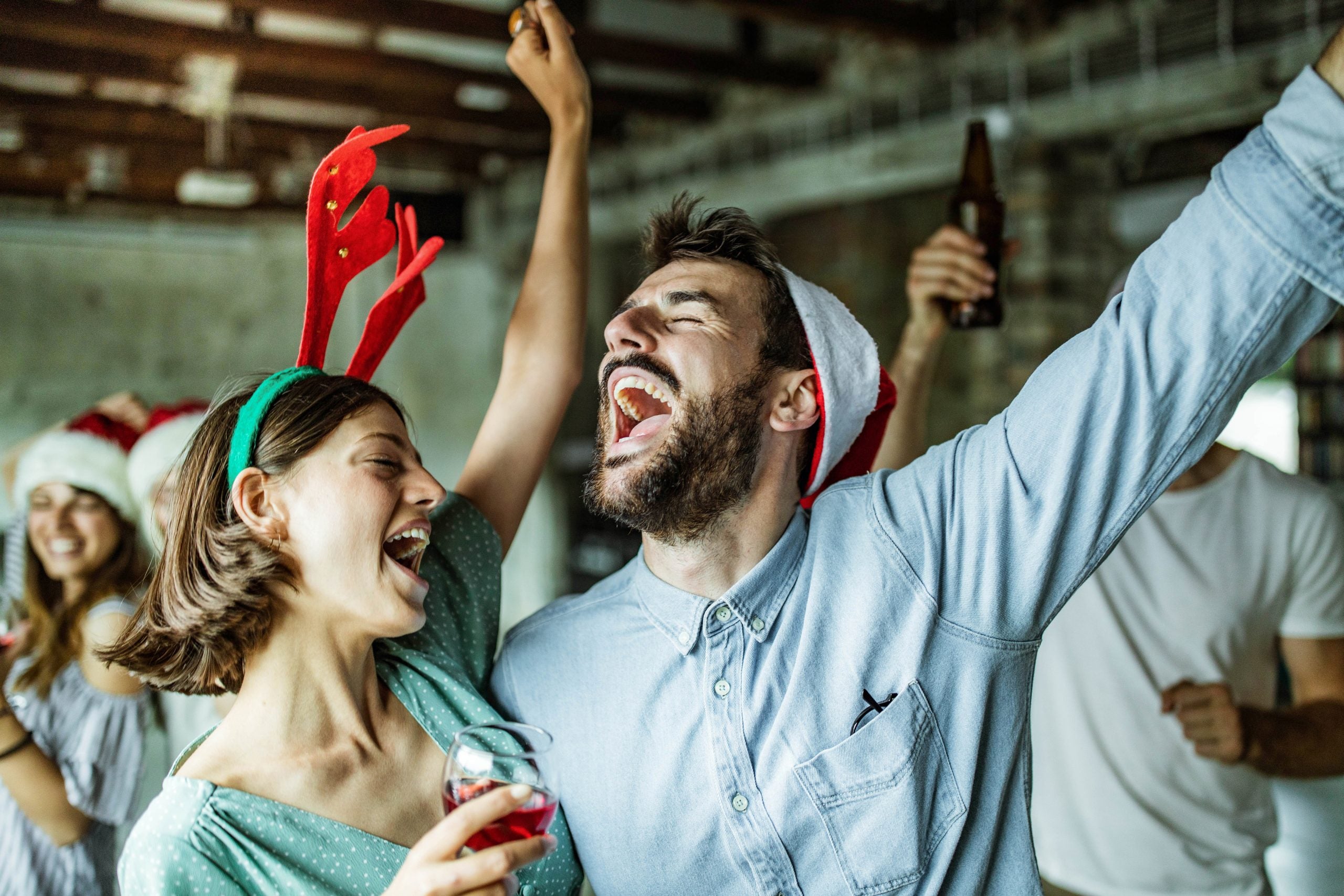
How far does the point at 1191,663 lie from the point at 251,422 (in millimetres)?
2017

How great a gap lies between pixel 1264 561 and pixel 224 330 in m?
7.51

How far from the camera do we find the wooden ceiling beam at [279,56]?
4.01m

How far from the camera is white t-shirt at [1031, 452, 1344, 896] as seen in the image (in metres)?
2.27

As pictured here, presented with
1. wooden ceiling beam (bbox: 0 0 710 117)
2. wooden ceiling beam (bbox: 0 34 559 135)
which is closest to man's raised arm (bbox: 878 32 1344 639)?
wooden ceiling beam (bbox: 0 0 710 117)

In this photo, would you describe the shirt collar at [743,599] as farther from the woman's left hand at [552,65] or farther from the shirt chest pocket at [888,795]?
the woman's left hand at [552,65]

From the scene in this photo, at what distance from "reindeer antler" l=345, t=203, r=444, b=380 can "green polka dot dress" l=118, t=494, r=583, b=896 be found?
28 centimetres

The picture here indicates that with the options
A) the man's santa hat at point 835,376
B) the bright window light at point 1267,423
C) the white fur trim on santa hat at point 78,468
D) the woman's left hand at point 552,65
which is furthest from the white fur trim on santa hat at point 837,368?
the bright window light at point 1267,423

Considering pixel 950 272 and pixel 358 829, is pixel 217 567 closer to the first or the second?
pixel 358 829

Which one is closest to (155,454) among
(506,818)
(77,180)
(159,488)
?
(159,488)

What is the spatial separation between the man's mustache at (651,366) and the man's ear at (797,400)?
178mm

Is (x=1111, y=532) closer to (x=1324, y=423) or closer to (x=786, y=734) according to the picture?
(x=786, y=734)

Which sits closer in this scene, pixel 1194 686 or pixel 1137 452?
pixel 1137 452

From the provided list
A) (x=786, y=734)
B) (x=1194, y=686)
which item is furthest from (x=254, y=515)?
(x=1194, y=686)

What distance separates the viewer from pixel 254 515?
149 cm
